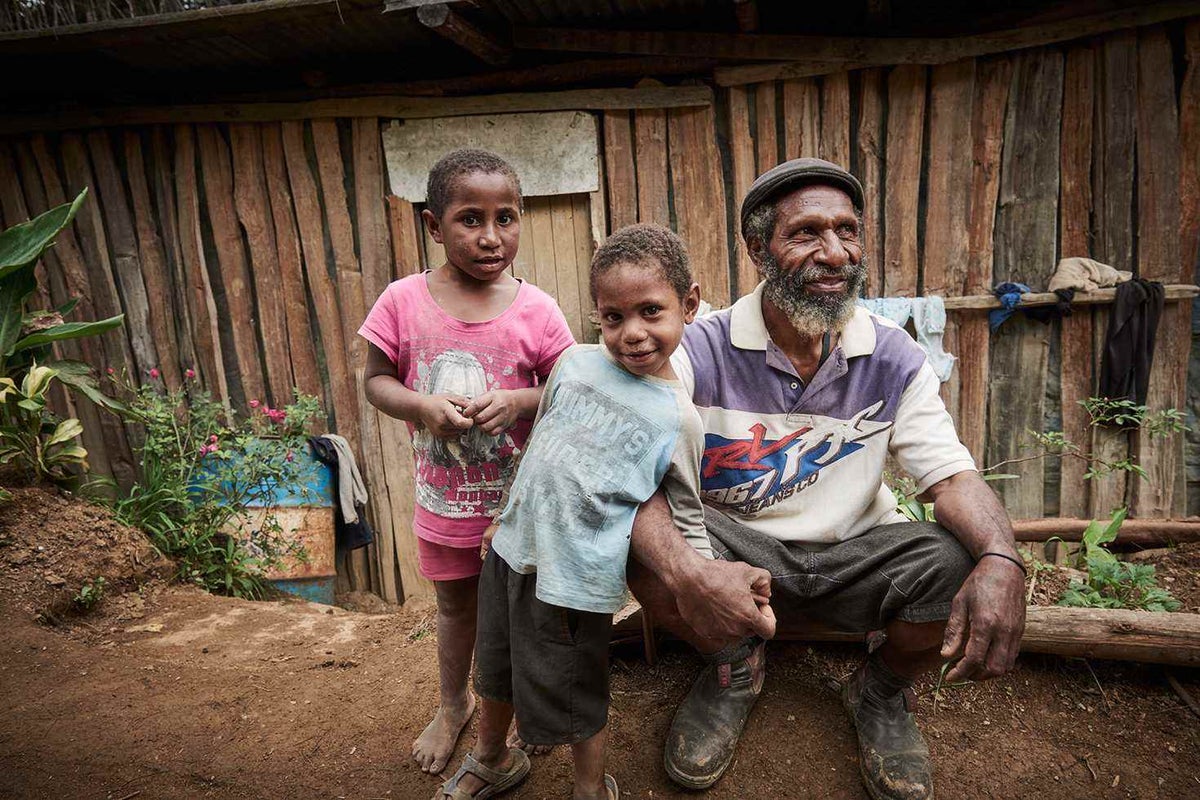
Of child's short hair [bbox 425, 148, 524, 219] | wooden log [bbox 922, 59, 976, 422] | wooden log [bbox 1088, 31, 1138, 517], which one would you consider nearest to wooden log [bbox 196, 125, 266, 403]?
child's short hair [bbox 425, 148, 524, 219]

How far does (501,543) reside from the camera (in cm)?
155

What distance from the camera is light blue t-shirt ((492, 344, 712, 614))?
4.60ft

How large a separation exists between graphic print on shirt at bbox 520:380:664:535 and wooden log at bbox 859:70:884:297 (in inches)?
107

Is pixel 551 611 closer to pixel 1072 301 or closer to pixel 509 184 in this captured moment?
pixel 509 184

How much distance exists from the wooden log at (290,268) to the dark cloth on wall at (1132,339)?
475 cm

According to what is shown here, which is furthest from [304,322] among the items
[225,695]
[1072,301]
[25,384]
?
[1072,301]

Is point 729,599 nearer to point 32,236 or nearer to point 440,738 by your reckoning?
point 440,738

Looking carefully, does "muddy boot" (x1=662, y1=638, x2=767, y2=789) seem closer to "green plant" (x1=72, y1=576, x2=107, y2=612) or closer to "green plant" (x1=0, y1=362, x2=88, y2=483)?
"green plant" (x1=72, y1=576, x2=107, y2=612)

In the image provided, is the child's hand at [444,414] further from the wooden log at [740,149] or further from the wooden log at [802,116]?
the wooden log at [802,116]

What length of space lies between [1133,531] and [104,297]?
238 inches

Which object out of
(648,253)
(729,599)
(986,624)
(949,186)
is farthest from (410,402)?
(949,186)

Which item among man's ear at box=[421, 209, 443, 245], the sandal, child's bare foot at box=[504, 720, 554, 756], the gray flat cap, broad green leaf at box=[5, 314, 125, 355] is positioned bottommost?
child's bare foot at box=[504, 720, 554, 756]

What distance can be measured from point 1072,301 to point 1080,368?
1.42ft

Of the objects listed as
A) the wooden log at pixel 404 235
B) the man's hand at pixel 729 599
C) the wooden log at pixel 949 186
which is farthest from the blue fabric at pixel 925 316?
the wooden log at pixel 404 235
